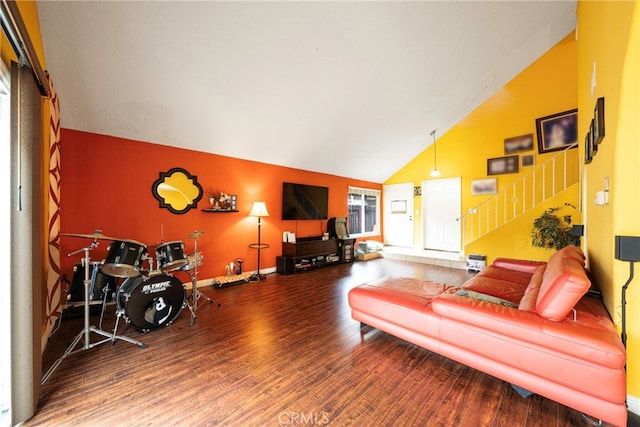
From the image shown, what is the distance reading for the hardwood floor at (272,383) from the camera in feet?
4.77

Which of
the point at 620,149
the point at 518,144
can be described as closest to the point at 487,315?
the point at 620,149

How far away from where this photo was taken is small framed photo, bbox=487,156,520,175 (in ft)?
17.0

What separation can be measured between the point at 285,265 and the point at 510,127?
5689mm

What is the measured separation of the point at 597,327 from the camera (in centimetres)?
141

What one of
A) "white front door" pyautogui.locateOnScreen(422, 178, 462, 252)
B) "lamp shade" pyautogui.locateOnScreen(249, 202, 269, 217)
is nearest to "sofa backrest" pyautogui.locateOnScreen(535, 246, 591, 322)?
"lamp shade" pyautogui.locateOnScreen(249, 202, 269, 217)

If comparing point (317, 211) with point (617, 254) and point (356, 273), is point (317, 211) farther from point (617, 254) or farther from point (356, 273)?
point (617, 254)

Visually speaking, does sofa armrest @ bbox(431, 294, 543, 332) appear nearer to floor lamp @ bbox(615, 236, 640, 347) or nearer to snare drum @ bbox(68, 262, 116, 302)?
floor lamp @ bbox(615, 236, 640, 347)

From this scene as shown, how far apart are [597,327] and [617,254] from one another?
0.46 meters

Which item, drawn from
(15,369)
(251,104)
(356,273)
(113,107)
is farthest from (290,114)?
(15,369)

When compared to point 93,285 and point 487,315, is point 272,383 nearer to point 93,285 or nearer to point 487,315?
point 487,315

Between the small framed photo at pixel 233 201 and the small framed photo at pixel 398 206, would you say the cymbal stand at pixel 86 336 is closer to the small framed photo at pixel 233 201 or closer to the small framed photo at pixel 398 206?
the small framed photo at pixel 233 201

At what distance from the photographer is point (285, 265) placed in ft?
16.1

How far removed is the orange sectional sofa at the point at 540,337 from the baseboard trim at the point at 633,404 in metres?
0.27

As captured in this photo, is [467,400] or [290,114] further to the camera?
[290,114]
